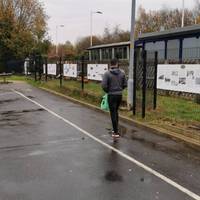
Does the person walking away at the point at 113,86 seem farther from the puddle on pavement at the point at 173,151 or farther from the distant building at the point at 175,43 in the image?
the distant building at the point at 175,43

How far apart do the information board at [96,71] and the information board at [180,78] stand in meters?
5.65

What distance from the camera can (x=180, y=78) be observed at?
39.7ft

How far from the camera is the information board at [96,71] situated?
19078mm

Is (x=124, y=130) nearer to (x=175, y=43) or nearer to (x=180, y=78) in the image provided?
(x=180, y=78)

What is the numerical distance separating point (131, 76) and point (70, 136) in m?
4.87

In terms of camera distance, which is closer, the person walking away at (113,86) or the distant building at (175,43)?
the person walking away at (113,86)

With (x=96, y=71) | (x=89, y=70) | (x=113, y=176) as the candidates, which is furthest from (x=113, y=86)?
(x=89, y=70)

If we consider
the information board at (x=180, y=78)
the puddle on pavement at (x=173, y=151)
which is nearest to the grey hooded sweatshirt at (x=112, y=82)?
the puddle on pavement at (x=173, y=151)

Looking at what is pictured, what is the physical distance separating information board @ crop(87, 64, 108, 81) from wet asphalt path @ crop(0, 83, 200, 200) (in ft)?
23.8

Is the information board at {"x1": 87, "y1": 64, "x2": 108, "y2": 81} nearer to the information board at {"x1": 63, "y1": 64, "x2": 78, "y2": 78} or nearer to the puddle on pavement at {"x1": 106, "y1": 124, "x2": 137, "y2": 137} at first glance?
the information board at {"x1": 63, "y1": 64, "x2": 78, "y2": 78}

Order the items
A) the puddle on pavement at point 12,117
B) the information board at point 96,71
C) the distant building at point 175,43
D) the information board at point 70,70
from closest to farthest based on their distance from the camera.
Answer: the puddle on pavement at point 12,117 < the information board at point 96,71 < the distant building at point 175,43 < the information board at point 70,70

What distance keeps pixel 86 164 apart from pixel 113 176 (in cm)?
87

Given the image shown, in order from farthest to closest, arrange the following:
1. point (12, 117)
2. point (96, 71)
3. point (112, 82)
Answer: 1. point (96, 71)
2. point (12, 117)
3. point (112, 82)

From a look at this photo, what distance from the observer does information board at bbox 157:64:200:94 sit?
11125 millimetres
